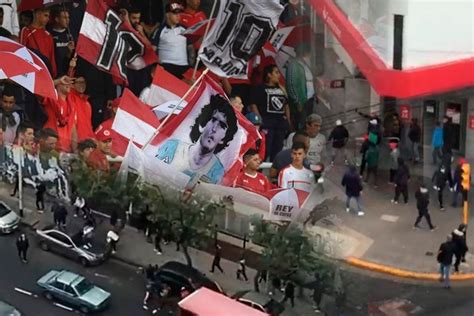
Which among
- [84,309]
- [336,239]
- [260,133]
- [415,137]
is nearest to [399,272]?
[336,239]

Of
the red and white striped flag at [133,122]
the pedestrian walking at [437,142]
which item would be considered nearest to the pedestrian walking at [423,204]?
the pedestrian walking at [437,142]

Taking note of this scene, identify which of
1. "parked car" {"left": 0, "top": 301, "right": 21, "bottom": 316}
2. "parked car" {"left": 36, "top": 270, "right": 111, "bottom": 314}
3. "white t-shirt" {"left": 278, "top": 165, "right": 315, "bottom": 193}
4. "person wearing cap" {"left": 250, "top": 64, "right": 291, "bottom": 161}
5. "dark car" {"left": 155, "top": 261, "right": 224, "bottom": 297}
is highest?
"person wearing cap" {"left": 250, "top": 64, "right": 291, "bottom": 161}

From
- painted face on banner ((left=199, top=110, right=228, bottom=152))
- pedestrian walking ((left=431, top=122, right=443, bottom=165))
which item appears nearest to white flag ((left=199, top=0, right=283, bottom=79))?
painted face on banner ((left=199, top=110, right=228, bottom=152))

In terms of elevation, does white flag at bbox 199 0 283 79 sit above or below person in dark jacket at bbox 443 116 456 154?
above

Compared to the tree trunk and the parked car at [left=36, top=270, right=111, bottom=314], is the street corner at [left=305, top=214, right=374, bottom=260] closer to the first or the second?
the tree trunk

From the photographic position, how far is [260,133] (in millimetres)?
17281

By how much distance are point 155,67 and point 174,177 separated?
3.16 metres

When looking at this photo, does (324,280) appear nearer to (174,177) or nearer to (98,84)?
(174,177)

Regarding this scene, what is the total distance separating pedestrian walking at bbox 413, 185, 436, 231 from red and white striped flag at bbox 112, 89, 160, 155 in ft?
17.9

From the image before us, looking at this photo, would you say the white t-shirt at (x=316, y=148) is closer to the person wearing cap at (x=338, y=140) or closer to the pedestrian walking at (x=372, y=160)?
the person wearing cap at (x=338, y=140)

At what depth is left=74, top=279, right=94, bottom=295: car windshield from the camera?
52.3 feet

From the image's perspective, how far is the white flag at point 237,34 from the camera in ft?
57.4

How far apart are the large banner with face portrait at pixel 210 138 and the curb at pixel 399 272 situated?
9.77 ft

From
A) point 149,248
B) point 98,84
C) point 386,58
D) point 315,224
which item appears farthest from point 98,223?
point 386,58
